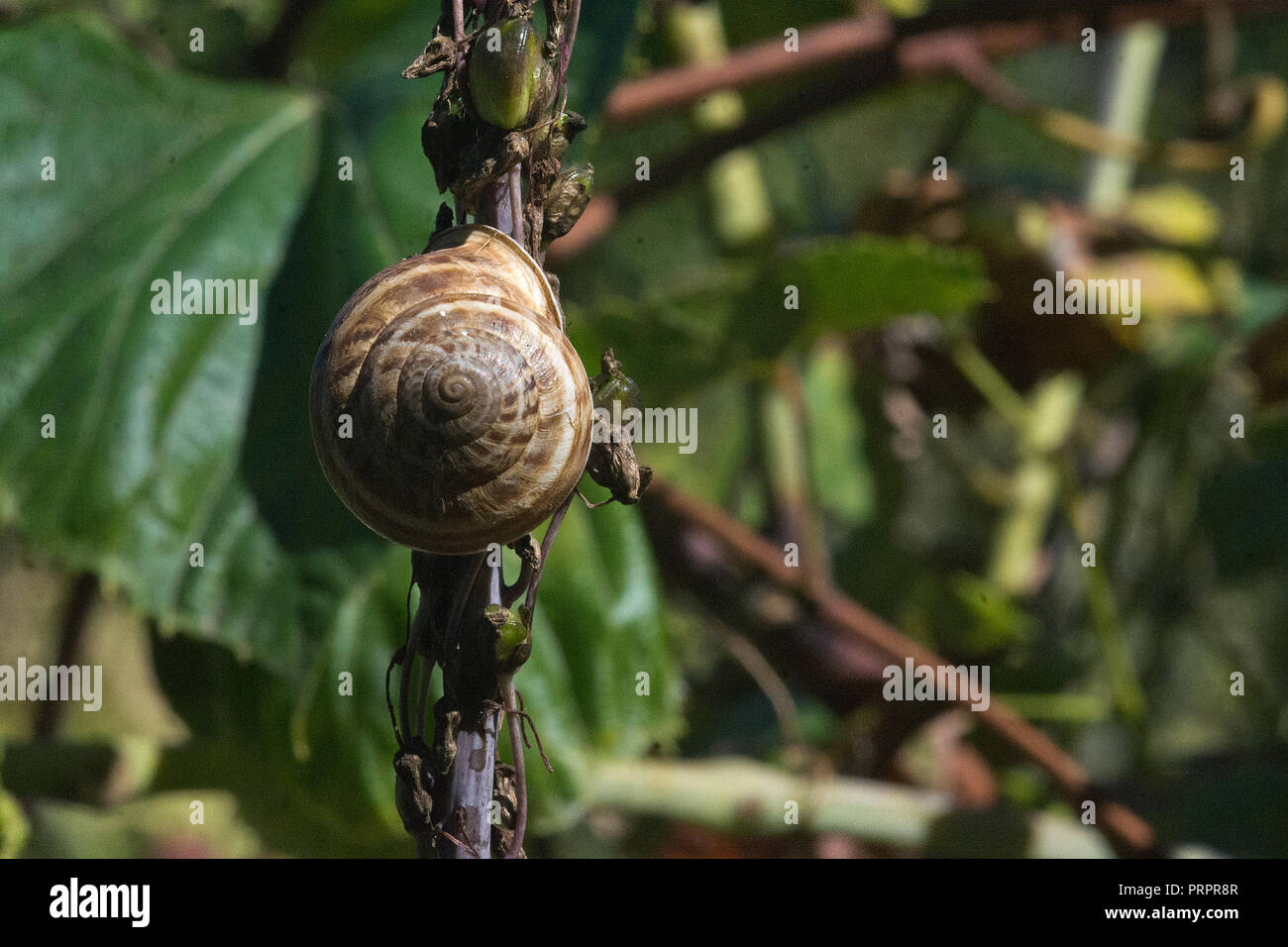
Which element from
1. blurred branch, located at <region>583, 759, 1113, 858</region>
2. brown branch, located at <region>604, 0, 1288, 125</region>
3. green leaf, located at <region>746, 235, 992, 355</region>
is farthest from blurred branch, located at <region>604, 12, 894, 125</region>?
blurred branch, located at <region>583, 759, 1113, 858</region>

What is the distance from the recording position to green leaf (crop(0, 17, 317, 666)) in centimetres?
65

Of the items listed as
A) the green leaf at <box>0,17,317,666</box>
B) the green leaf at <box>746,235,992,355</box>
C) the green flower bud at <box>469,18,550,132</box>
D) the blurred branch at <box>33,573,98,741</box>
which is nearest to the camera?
the green flower bud at <box>469,18,550,132</box>

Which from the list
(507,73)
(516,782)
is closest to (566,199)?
(507,73)

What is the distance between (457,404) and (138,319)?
18.4 inches

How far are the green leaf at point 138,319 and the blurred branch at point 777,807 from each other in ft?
0.92

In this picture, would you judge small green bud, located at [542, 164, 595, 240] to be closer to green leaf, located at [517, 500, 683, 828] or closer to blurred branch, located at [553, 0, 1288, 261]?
green leaf, located at [517, 500, 683, 828]

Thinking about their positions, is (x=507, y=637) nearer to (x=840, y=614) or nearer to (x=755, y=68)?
(x=840, y=614)

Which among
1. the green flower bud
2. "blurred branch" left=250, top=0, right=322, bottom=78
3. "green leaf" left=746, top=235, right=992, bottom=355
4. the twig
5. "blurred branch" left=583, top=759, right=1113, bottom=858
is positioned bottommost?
"blurred branch" left=583, top=759, right=1113, bottom=858

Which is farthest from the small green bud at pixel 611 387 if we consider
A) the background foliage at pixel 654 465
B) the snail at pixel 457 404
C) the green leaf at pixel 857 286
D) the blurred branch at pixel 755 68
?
the blurred branch at pixel 755 68

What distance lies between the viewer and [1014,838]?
2.57ft

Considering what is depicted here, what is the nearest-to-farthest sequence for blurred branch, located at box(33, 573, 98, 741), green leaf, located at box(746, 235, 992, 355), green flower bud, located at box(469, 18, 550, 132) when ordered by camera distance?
green flower bud, located at box(469, 18, 550, 132)
green leaf, located at box(746, 235, 992, 355)
blurred branch, located at box(33, 573, 98, 741)

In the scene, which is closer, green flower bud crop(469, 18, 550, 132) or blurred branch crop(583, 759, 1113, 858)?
green flower bud crop(469, 18, 550, 132)

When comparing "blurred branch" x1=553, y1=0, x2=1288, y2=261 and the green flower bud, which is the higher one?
"blurred branch" x1=553, y1=0, x2=1288, y2=261

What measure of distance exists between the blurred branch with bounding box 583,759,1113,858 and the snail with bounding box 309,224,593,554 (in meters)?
0.50
